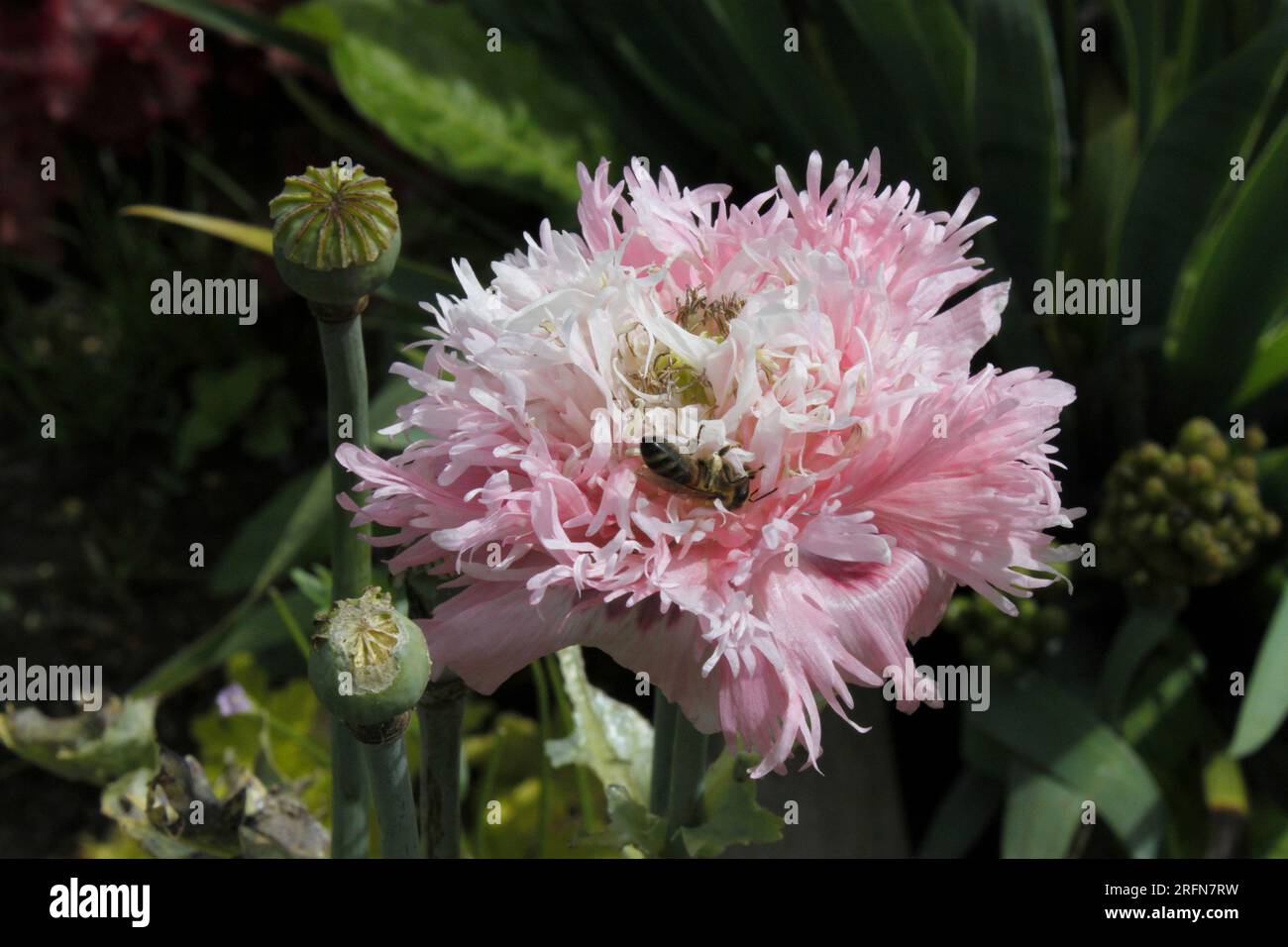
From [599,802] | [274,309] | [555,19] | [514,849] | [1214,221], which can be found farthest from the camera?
[274,309]

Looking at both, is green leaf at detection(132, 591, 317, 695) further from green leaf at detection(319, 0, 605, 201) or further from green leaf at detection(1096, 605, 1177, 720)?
green leaf at detection(1096, 605, 1177, 720)

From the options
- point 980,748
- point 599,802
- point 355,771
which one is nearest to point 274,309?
point 599,802

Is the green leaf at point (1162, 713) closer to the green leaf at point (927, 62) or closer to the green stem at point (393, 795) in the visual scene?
the green leaf at point (927, 62)

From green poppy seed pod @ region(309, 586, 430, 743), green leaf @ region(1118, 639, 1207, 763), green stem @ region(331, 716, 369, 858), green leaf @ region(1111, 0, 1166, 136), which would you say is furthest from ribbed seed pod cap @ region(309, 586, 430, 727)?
green leaf @ region(1111, 0, 1166, 136)

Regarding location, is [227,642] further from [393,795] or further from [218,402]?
[393,795]

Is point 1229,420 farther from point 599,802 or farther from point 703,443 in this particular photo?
point 703,443

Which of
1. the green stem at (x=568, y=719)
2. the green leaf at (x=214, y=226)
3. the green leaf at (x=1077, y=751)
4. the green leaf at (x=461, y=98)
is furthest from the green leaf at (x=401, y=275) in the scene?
the green leaf at (x=1077, y=751)
